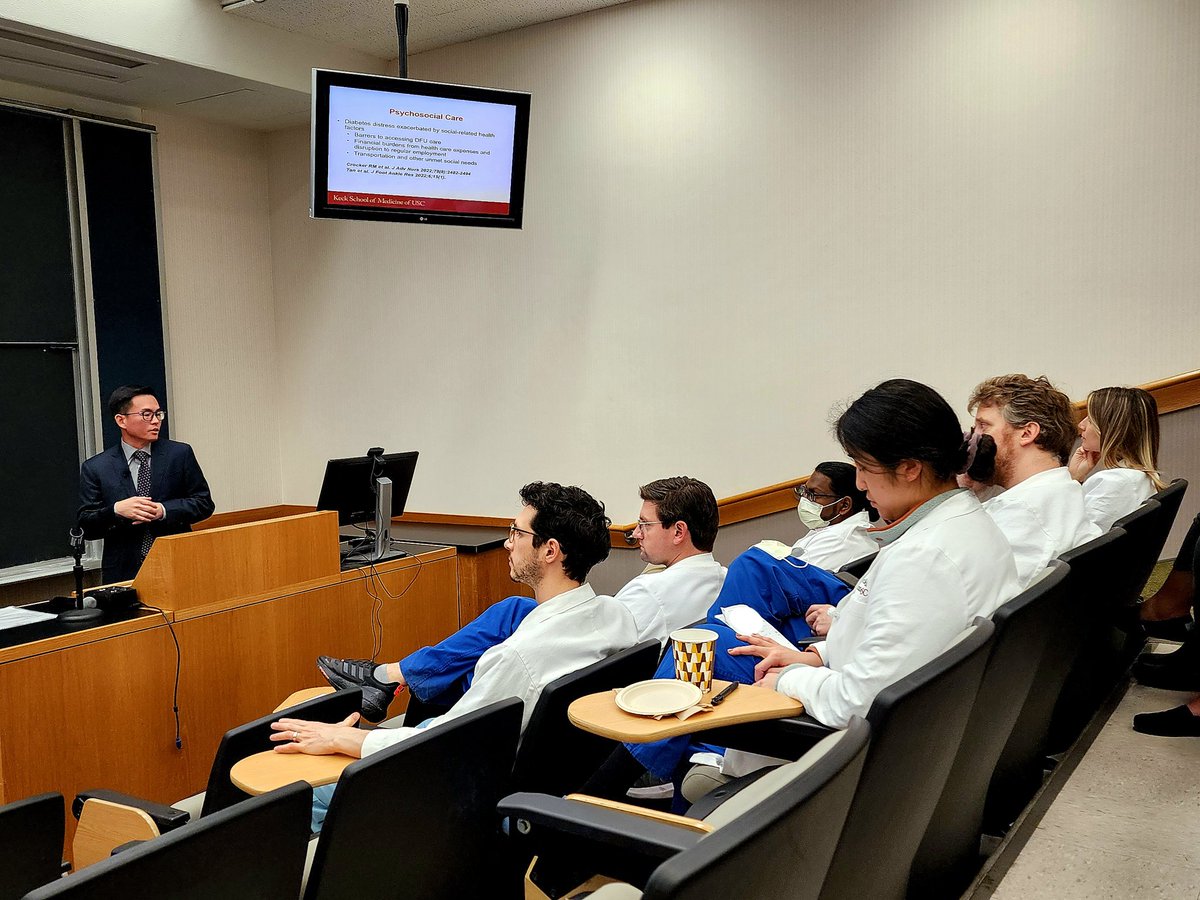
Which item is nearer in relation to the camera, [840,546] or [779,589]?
[779,589]

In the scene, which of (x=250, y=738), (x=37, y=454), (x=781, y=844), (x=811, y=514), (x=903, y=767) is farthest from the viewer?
(x=37, y=454)

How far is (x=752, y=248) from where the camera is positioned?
16.8ft

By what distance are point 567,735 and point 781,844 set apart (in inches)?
41.4

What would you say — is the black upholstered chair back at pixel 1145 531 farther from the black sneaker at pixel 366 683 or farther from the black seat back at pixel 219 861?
the black seat back at pixel 219 861

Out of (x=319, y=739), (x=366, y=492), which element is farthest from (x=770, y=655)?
(x=366, y=492)

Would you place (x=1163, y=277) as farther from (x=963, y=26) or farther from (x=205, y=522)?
(x=205, y=522)

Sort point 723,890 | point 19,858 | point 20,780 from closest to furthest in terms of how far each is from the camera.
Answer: point 723,890 < point 19,858 < point 20,780

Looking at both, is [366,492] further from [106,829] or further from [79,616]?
[106,829]

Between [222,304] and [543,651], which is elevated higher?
[222,304]

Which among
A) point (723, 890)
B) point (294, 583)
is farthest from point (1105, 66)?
point (723, 890)

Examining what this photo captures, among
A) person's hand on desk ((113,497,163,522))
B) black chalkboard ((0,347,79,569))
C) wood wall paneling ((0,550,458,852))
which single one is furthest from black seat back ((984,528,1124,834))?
black chalkboard ((0,347,79,569))

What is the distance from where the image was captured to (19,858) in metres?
1.98

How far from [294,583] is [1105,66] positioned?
4119 mm

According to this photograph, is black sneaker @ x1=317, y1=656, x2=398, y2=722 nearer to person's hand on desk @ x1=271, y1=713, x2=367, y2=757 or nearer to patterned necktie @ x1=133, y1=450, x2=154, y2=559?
person's hand on desk @ x1=271, y1=713, x2=367, y2=757
